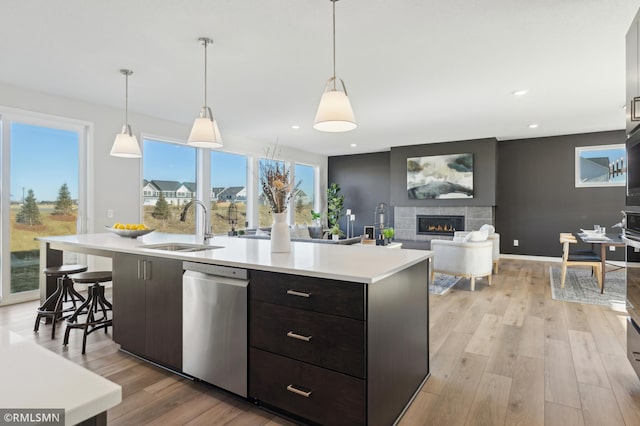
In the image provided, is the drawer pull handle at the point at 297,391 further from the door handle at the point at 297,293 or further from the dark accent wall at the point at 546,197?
the dark accent wall at the point at 546,197

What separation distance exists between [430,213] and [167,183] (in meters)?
5.47

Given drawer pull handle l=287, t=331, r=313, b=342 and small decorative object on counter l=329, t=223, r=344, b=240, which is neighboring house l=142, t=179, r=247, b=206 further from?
drawer pull handle l=287, t=331, r=313, b=342

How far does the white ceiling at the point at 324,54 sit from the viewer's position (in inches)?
102

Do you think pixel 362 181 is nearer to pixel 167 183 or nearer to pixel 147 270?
pixel 167 183

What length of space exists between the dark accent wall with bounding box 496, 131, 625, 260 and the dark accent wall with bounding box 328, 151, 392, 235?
2748 mm

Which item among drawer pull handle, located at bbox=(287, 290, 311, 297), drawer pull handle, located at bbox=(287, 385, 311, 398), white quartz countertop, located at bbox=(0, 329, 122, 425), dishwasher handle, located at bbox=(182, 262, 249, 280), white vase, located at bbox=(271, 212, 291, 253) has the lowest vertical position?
drawer pull handle, located at bbox=(287, 385, 311, 398)

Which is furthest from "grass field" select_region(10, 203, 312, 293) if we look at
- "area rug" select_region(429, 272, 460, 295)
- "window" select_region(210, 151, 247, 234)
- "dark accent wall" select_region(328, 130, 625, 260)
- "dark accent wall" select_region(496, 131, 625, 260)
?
"dark accent wall" select_region(496, 131, 625, 260)

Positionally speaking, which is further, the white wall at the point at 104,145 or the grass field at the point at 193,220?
the grass field at the point at 193,220

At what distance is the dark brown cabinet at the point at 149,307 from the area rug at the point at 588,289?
4.14m

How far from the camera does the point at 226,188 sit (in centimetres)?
702

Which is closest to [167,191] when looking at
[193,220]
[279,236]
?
[193,220]

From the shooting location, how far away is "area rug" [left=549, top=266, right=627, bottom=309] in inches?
166

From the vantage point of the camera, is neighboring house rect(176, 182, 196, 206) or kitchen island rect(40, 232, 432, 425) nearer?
kitchen island rect(40, 232, 432, 425)

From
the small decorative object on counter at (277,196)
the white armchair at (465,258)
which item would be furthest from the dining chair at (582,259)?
the small decorative object on counter at (277,196)
